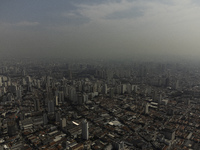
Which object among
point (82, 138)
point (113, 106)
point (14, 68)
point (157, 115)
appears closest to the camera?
point (82, 138)

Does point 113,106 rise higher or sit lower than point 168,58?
lower

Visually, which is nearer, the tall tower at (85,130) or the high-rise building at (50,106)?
the tall tower at (85,130)

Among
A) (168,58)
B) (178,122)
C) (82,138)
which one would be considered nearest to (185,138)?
(178,122)

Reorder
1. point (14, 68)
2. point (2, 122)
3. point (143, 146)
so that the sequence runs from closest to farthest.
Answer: point (143, 146)
point (2, 122)
point (14, 68)

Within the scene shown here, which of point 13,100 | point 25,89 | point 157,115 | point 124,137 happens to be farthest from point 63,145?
point 25,89

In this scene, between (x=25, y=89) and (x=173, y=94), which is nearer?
(x=173, y=94)

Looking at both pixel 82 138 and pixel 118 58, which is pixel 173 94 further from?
pixel 118 58

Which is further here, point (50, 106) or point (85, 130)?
point (50, 106)

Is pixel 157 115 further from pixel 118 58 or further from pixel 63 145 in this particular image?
pixel 118 58

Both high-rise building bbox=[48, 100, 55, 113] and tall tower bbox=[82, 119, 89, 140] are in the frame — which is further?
high-rise building bbox=[48, 100, 55, 113]
